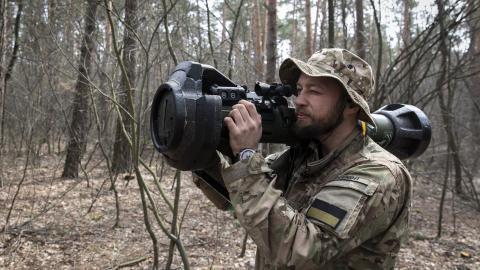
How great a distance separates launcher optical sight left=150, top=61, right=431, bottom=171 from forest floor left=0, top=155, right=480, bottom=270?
335cm

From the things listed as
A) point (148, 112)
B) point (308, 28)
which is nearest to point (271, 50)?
point (148, 112)

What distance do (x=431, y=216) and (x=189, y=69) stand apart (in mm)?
7463

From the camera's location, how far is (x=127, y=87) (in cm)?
361

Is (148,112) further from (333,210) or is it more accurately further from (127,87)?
(333,210)

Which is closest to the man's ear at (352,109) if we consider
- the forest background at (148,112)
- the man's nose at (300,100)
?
the man's nose at (300,100)

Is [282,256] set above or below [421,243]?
above

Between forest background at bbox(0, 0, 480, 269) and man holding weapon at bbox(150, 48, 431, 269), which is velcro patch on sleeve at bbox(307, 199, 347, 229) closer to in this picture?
man holding weapon at bbox(150, 48, 431, 269)

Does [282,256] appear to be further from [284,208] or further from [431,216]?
[431,216]

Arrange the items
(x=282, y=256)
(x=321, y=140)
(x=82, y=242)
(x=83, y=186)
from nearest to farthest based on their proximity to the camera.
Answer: (x=282, y=256) < (x=321, y=140) < (x=82, y=242) < (x=83, y=186)

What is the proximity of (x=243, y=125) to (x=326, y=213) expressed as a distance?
0.40 m

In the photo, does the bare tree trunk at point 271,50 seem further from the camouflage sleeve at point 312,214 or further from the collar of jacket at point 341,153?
the camouflage sleeve at point 312,214

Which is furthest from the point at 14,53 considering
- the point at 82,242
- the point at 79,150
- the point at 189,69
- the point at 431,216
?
the point at 431,216

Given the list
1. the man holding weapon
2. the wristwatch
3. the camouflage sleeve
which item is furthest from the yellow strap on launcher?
the wristwatch

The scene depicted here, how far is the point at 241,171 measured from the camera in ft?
4.74
